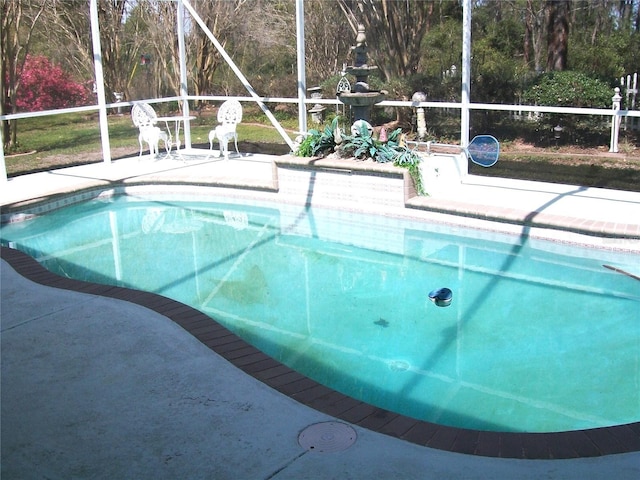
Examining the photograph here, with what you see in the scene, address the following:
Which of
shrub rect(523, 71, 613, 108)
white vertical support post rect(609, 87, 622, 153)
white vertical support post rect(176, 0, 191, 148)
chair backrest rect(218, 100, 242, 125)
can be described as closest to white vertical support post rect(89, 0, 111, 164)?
white vertical support post rect(176, 0, 191, 148)

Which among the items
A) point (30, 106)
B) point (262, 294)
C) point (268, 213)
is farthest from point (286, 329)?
point (30, 106)

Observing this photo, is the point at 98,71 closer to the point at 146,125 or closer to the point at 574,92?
the point at 146,125

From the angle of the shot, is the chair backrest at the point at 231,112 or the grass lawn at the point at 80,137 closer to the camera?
the chair backrest at the point at 231,112

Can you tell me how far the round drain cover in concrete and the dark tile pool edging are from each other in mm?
94

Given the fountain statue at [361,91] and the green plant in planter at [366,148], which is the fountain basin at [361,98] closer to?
the fountain statue at [361,91]

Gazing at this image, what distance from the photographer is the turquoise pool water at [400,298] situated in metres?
4.12

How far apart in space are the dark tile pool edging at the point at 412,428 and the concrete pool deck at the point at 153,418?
2.2 inches

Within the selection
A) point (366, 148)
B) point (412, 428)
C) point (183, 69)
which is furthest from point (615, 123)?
point (412, 428)

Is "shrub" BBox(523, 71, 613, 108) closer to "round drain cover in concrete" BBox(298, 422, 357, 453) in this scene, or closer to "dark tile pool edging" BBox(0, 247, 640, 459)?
"dark tile pool edging" BBox(0, 247, 640, 459)

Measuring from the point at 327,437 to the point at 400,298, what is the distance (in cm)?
263

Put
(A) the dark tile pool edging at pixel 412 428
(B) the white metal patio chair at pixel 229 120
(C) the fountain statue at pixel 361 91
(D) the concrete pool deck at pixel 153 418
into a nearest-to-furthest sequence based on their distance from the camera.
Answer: (D) the concrete pool deck at pixel 153 418 → (A) the dark tile pool edging at pixel 412 428 → (C) the fountain statue at pixel 361 91 → (B) the white metal patio chair at pixel 229 120

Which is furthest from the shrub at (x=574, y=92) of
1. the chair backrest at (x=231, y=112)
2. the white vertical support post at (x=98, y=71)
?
the white vertical support post at (x=98, y=71)

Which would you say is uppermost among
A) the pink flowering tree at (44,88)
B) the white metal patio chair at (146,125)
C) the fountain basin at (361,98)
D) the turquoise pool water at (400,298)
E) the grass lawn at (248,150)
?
the pink flowering tree at (44,88)

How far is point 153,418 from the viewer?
10.7ft
